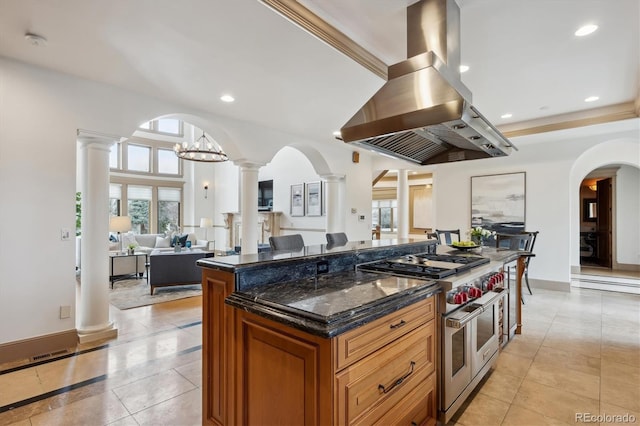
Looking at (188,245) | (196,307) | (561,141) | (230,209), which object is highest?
(561,141)

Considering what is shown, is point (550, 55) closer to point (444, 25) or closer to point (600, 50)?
point (600, 50)

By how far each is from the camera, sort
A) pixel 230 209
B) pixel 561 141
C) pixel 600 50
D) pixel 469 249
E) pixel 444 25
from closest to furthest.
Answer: pixel 444 25 → pixel 600 50 → pixel 469 249 → pixel 561 141 → pixel 230 209

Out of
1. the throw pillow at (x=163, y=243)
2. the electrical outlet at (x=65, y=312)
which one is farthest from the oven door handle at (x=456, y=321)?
the throw pillow at (x=163, y=243)

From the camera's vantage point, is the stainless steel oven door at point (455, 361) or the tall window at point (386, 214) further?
the tall window at point (386, 214)

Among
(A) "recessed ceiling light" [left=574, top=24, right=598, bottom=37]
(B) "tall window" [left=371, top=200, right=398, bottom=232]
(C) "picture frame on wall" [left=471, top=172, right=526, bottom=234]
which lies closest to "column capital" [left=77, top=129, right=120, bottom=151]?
(A) "recessed ceiling light" [left=574, top=24, right=598, bottom=37]

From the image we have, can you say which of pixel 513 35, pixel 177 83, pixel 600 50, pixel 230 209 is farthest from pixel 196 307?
pixel 230 209

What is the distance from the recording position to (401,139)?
2.37 m

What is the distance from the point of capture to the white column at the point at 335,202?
6398 millimetres

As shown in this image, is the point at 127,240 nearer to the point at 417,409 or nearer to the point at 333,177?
the point at 333,177

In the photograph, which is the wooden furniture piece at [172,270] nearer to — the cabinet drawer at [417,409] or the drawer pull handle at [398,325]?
the cabinet drawer at [417,409]

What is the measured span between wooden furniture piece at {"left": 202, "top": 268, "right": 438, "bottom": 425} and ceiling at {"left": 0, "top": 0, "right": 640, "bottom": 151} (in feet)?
5.97

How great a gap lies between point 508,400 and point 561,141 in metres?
4.92

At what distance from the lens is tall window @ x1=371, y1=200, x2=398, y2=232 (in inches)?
492

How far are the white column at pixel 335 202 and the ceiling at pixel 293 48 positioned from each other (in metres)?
2.66
